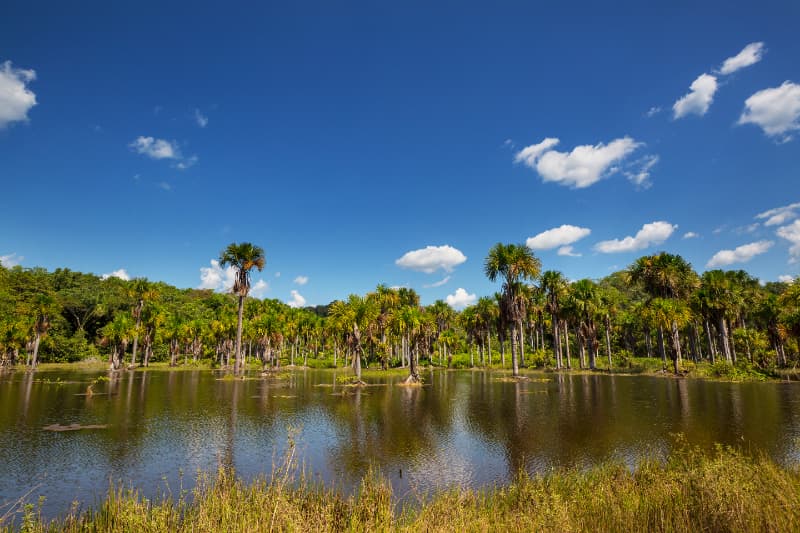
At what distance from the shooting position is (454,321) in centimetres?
11256

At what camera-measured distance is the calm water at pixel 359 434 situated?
16.1 metres

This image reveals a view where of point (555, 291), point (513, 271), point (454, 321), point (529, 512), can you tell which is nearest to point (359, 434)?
point (529, 512)

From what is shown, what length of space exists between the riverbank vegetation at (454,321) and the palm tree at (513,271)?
0.53 feet

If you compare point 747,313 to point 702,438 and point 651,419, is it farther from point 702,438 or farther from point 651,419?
point 702,438

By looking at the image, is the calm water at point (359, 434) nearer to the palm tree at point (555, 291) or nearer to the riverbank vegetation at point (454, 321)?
the riverbank vegetation at point (454, 321)

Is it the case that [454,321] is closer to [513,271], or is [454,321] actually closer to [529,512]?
[513,271]

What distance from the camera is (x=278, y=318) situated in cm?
9406

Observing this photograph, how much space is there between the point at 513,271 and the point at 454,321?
2133 inches

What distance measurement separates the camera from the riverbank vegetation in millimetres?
61281

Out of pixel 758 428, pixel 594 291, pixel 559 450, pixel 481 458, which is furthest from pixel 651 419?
pixel 594 291

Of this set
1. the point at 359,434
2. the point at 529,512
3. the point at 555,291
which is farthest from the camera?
the point at 555,291

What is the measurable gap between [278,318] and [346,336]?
43.8m

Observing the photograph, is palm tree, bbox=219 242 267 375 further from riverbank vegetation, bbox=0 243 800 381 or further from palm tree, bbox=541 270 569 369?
palm tree, bbox=541 270 569 369

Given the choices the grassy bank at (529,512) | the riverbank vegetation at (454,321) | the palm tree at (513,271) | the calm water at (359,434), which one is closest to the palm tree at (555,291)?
the riverbank vegetation at (454,321)
